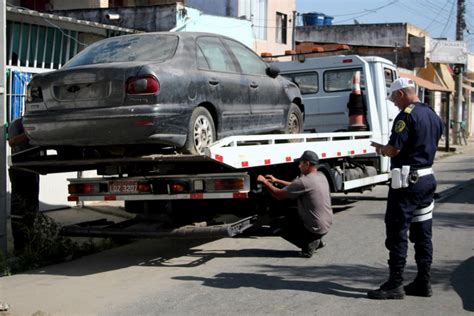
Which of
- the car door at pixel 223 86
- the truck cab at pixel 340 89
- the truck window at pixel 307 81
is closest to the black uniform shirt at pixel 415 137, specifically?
the car door at pixel 223 86

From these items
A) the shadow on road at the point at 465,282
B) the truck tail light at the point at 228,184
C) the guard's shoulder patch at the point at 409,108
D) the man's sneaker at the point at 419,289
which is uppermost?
the guard's shoulder patch at the point at 409,108

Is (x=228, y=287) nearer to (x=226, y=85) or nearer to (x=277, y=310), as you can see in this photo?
(x=277, y=310)

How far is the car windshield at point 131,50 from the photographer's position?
24.6 feet

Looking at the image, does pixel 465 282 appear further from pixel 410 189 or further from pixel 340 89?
pixel 340 89

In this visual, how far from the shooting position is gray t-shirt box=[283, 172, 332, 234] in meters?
7.95

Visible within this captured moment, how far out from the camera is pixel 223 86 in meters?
7.90

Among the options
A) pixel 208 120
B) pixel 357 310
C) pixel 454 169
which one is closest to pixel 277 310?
pixel 357 310

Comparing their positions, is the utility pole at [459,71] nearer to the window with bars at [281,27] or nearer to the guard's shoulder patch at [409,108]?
the window with bars at [281,27]

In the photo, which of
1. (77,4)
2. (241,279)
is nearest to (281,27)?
(77,4)

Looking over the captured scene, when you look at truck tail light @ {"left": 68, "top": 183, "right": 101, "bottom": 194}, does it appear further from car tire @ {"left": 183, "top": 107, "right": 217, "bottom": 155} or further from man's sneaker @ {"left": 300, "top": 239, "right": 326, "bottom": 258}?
man's sneaker @ {"left": 300, "top": 239, "right": 326, "bottom": 258}

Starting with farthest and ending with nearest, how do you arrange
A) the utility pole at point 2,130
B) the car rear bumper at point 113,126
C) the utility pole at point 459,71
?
the utility pole at point 459,71
the utility pole at point 2,130
the car rear bumper at point 113,126

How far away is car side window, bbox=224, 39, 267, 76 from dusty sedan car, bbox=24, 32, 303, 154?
0.37 meters

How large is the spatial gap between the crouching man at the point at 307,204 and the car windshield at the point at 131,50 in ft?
6.20

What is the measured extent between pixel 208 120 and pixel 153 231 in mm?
1428
